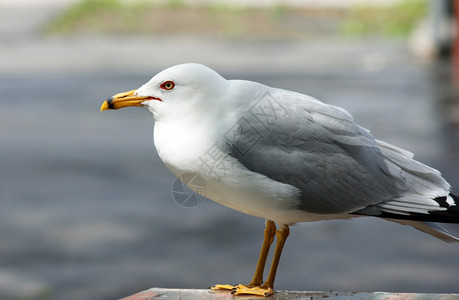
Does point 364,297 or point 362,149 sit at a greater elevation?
point 362,149

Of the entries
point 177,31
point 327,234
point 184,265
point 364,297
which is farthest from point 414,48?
point 364,297

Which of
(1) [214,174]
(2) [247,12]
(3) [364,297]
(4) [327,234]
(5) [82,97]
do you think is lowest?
(3) [364,297]

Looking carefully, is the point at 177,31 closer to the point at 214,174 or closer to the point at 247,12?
the point at 247,12

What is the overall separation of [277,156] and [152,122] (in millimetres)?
11687

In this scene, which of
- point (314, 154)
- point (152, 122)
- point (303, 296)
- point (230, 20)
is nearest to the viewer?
point (314, 154)

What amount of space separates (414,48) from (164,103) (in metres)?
20.3

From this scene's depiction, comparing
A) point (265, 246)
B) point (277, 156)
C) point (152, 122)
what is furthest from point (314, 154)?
point (152, 122)

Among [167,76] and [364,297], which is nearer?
[167,76]

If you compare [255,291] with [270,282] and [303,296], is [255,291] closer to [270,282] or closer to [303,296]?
[270,282]

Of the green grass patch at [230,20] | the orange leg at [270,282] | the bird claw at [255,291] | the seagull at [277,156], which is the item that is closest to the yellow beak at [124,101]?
the seagull at [277,156]

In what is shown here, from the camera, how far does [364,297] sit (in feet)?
11.6

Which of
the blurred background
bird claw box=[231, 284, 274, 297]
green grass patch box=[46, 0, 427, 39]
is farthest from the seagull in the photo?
green grass patch box=[46, 0, 427, 39]

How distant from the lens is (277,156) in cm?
303

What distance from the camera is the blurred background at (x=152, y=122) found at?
7.83 meters
